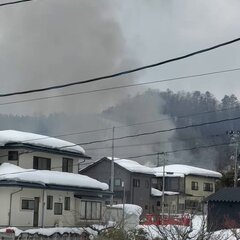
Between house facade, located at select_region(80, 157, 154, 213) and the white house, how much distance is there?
823 inches

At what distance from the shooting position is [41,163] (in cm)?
3847

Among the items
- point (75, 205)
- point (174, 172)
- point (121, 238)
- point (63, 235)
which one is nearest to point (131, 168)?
point (174, 172)

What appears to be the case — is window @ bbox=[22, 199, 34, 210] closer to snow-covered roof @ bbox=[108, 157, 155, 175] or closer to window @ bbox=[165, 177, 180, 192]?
snow-covered roof @ bbox=[108, 157, 155, 175]

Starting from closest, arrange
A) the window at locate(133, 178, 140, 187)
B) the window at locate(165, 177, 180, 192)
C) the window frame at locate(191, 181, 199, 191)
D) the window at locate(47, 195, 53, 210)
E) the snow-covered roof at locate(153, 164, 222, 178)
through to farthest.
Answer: the window at locate(47, 195, 53, 210)
the window at locate(133, 178, 140, 187)
the snow-covered roof at locate(153, 164, 222, 178)
the window at locate(165, 177, 180, 192)
the window frame at locate(191, 181, 199, 191)

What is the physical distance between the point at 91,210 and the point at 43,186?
6.53 m

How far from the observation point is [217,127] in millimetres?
70750

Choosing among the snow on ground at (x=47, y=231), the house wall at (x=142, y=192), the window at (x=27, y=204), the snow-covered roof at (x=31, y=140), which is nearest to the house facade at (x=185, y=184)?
the house wall at (x=142, y=192)

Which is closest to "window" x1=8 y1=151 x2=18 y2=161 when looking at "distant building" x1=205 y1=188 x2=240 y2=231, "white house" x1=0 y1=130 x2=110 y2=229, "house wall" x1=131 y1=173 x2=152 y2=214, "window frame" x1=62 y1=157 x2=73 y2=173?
"white house" x1=0 y1=130 x2=110 y2=229

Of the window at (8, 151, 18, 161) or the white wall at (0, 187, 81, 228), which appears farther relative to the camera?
the window at (8, 151, 18, 161)

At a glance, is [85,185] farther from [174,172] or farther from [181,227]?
[174,172]

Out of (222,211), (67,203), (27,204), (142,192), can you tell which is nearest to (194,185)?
(142,192)

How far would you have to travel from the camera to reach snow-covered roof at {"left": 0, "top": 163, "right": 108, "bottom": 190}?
34.3 m

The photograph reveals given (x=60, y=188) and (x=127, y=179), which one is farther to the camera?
(x=127, y=179)

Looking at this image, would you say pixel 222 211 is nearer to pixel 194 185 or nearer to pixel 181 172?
pixel 181 172
